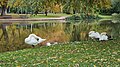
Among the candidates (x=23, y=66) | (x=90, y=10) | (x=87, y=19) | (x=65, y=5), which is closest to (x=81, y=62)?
(x=23, y=66)

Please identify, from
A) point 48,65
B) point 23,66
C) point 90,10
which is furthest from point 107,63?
point 90,10

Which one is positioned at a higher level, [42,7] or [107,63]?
[42,7]

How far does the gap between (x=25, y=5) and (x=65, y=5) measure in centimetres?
246

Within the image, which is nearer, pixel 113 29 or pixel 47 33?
pixel 47 33

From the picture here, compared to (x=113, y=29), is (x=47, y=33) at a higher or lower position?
higher

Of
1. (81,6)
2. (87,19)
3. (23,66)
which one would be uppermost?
(81,6)

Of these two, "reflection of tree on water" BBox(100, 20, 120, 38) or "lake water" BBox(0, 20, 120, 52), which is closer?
"lake water" BBox(0, 20, 120, 52)

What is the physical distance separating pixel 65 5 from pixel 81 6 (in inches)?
32.4

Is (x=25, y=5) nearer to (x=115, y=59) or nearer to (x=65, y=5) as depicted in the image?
(x=65, y=5)

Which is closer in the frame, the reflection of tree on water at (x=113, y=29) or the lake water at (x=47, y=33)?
the lake water at (x=47, y=33)


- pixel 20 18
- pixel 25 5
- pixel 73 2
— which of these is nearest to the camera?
pixel 25 5

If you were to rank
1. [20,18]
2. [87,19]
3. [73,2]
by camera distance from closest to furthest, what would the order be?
[73,2]
[20,18]
[87,19]

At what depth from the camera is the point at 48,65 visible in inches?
334

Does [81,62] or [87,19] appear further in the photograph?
[87,19]
